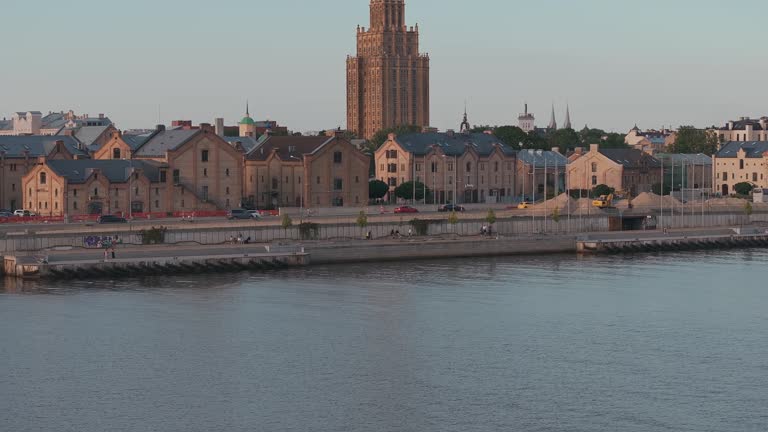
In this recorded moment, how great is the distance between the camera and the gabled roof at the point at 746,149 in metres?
171

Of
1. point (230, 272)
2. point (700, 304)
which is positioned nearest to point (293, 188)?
point (230, 272)

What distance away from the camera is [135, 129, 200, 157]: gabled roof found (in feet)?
413

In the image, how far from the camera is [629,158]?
169125mm

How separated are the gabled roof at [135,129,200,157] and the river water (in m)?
38.1

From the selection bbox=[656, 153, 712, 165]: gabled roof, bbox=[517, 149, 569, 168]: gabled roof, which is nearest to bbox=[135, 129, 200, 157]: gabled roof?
bbox=[517, 149, 569, 168]: gabled roof

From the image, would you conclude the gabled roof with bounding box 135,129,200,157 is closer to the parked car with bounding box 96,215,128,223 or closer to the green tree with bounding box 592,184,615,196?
the parked car with bounding box 96,215,128,223

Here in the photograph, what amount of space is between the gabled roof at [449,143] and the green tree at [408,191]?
696cm

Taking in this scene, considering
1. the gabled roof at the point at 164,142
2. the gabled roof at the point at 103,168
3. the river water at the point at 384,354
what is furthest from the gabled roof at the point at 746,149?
the river water at the point at 384,354

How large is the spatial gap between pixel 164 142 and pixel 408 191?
27595 millimetres

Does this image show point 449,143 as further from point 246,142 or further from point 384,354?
point 384,354

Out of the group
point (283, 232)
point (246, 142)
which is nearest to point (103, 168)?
point (283, 232)

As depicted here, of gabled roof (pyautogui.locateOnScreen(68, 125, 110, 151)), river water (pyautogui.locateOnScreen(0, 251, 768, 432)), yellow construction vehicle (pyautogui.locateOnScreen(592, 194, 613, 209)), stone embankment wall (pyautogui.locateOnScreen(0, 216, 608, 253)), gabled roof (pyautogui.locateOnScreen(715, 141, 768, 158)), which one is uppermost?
gabled roof (pyautogui.locateOnScreen(68, 125, 110, 151))

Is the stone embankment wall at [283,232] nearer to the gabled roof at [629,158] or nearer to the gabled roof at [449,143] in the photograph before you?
the gabled roof at [449,143]

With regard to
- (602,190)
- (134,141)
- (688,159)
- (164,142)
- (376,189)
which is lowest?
(602,190)
